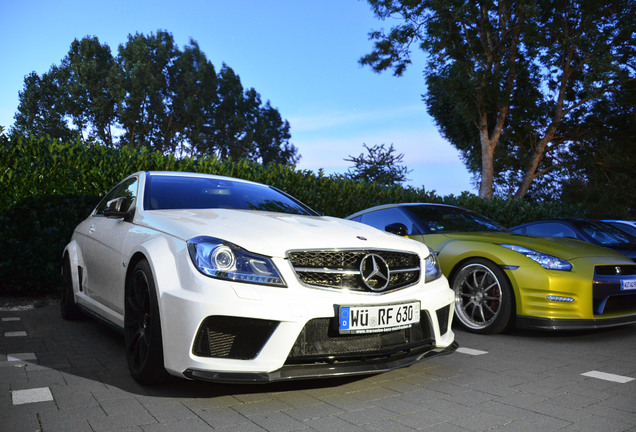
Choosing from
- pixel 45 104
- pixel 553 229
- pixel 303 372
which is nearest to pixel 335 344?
pixel 303 372

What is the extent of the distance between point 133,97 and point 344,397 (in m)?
34.8

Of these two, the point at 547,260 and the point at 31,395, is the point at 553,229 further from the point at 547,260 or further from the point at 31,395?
the point at 31,395

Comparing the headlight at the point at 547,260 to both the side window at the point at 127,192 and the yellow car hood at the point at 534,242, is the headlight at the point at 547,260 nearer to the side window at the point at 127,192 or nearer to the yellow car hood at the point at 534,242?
the yellow car hood at the point at 534,242

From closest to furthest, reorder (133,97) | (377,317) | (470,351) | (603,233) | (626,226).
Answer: (377,317) < (470,351) < (603,233) < (626,226) < (133,97)

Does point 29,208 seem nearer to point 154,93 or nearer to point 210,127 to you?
point 154,93

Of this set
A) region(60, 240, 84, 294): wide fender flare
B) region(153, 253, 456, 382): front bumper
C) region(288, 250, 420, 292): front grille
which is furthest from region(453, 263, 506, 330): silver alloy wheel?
region(60, 240, 84, 294): wide fender flare

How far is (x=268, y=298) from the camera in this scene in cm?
265

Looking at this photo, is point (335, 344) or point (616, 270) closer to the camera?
point (335, 344)

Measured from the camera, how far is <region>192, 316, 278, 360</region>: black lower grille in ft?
8.68

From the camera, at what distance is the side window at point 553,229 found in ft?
25.0

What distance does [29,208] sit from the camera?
21.6 feet

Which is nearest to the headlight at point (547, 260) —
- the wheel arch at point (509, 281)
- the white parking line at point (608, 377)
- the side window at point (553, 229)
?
the wheel arch at point (509, 281)

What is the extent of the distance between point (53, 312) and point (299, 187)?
468cm

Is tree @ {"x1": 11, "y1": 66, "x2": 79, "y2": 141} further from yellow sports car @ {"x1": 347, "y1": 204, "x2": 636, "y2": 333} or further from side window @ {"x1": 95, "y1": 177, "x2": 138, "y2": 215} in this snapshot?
yellow sports car @ {"x1": 347, "y1": 204, "x2": 636, "y2": 333}
